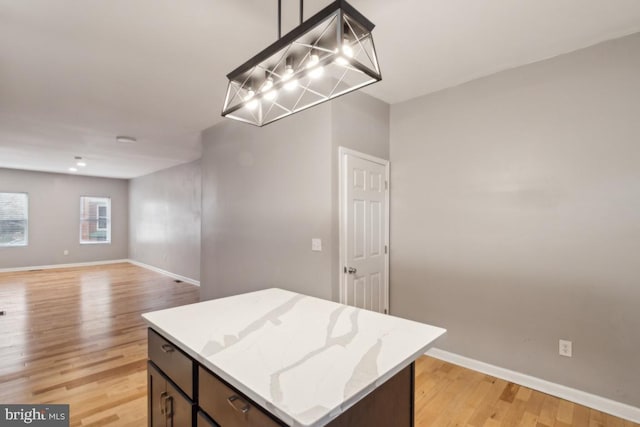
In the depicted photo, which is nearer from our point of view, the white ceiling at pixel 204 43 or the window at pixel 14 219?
the white ceiling at pixel 204 43

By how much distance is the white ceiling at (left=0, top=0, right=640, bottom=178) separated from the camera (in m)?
1.88

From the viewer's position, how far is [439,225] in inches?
119

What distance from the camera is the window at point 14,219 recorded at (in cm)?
742

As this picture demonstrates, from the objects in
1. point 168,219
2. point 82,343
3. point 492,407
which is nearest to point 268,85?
point 492,407

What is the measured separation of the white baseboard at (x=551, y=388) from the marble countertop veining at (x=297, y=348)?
182 centimetres

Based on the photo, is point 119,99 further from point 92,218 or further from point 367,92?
point 92,218

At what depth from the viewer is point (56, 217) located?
8094 millimetres

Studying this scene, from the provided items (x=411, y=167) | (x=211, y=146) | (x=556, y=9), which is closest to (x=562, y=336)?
(x=411, y=167)

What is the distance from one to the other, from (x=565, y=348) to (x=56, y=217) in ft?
34.7

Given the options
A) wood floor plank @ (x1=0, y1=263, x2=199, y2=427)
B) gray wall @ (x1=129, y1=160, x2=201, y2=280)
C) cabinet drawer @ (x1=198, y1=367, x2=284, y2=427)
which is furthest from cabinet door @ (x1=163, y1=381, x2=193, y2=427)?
gray wall @ (x1=129, y1=160, x2=201, y2=280)

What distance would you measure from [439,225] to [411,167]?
2.21 ft

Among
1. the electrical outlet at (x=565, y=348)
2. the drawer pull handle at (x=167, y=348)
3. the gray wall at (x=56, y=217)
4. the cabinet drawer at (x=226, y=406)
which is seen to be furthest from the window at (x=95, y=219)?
the electrical outlet at (x=565, y=348)

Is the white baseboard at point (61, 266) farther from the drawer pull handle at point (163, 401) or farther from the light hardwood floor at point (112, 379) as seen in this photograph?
the drawer pull handle at point (163, 401)

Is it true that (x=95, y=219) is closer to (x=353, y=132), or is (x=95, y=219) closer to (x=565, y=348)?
(x=353, y=132)
